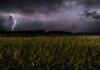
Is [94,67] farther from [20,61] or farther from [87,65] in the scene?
[20,61]

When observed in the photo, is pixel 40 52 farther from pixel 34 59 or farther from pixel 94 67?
pixel 94 67

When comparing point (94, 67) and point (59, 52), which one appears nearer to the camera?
point (94, 67)

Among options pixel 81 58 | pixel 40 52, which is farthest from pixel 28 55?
pixel 81 58

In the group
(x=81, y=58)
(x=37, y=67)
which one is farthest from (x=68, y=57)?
(x=37, y=67)

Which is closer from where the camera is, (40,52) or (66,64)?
(66,64)

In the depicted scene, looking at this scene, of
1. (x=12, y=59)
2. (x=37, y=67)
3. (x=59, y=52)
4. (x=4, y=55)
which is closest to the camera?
(x=37, y=67)

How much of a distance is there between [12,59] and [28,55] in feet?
2.83

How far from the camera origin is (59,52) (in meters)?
9.09

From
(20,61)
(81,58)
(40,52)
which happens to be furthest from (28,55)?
(81,58)

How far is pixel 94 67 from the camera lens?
25.2ft

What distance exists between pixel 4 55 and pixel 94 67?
9.06ft

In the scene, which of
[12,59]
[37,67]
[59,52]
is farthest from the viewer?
→ [59,52]

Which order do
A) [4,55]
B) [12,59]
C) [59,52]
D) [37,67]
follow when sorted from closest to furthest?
1. [37,67]
2. [12,59]
3. [4,55]
4. [59,52]

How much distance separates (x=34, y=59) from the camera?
7.65 metres
